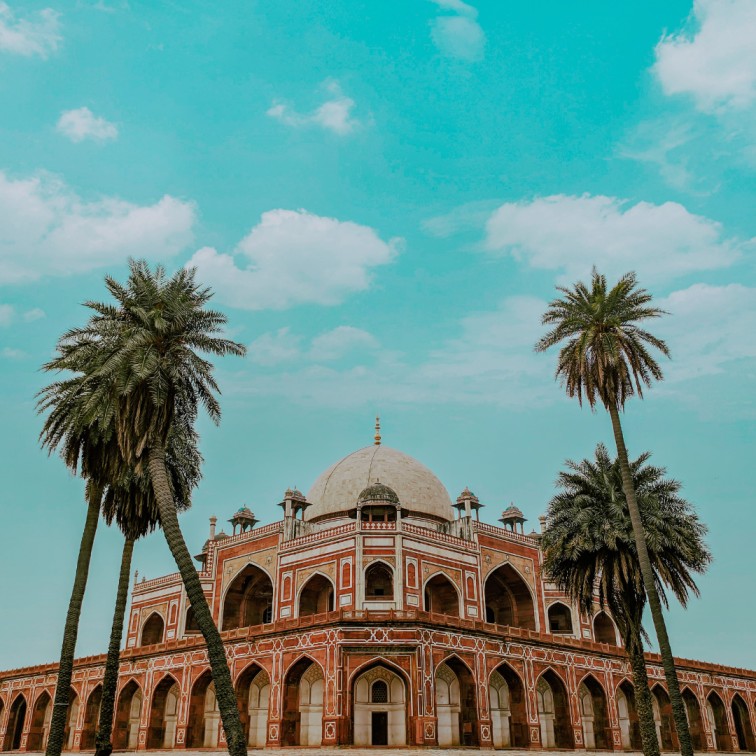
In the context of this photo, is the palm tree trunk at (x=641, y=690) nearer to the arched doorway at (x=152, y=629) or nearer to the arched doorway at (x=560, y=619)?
the arched doorway at (x=560, y=619)

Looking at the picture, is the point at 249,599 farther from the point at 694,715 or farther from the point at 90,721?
the point at 694,715

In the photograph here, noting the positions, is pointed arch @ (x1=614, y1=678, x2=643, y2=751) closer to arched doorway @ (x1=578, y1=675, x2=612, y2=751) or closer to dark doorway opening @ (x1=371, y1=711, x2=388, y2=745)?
arched doorway @ (x1=578, y1=675, x2=612, y2=751)

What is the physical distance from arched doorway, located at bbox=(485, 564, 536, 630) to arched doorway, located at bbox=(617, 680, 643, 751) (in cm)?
688

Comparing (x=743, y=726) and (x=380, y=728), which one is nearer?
(x=380, y=728)

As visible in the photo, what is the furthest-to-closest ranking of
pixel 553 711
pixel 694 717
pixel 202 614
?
pixel 694 717, pixel 553 711, pixel 202 614

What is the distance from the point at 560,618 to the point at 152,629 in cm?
2960

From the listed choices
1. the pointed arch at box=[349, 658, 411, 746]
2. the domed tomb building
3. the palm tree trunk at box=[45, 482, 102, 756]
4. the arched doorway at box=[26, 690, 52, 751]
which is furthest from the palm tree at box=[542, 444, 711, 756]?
the arched doorway at box=[26, 690, 52, 751]

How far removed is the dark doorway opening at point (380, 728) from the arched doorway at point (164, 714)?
11.9 metres

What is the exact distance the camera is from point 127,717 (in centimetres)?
4503

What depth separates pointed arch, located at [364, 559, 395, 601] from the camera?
4476cm

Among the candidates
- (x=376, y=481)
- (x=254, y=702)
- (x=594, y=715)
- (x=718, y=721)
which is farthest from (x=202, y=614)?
(x=718, y=721)

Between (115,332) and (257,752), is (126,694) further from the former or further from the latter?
(115,332)

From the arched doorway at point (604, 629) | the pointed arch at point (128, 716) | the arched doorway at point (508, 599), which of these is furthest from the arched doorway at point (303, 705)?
the arched doorway at point (604, 629)

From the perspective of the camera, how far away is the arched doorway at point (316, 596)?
46.9 m
